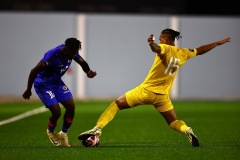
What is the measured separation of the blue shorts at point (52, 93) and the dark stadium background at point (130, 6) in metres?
17.2

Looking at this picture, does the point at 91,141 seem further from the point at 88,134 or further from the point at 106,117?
the point at 106,117

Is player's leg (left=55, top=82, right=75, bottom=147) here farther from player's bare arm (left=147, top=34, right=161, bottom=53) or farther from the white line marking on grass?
the white line marking on grass

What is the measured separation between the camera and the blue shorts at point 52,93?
497 inches

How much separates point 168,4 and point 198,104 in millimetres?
5112

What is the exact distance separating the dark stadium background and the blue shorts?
1719cm

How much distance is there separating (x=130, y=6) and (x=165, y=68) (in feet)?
59.2

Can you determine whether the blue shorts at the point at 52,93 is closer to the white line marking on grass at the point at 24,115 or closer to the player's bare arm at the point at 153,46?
the player's bare arm at the point at 153,46

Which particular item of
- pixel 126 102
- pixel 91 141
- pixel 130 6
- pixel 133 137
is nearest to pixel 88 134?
pixel 91 141

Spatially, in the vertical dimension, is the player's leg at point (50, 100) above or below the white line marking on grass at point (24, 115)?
above

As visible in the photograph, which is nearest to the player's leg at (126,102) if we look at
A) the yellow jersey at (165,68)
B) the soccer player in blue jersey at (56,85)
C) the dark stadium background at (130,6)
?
the yellow jersey at (165,68)

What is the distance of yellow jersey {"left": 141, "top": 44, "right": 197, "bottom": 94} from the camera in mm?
12453

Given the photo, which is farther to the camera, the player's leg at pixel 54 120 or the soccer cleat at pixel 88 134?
the player's leg at pixel 54 120

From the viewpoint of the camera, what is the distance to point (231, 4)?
101ft

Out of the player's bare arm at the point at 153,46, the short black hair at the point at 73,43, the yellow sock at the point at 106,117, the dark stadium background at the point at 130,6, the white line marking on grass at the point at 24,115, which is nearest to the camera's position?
the player's bare arm at the point at 153,46
